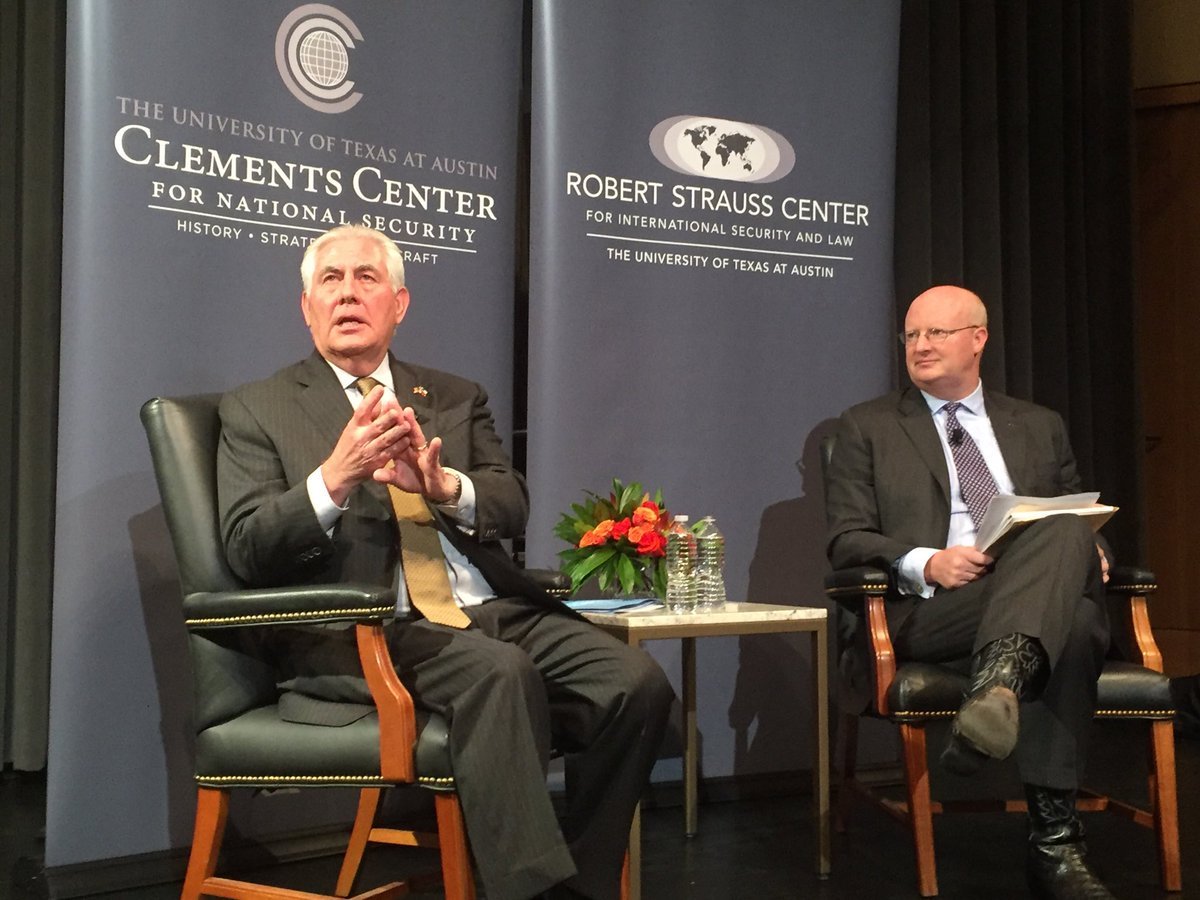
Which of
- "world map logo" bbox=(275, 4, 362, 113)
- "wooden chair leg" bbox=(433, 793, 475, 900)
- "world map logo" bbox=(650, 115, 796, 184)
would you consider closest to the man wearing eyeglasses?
"world map logo" bbox=(650, 115, 796, 184)

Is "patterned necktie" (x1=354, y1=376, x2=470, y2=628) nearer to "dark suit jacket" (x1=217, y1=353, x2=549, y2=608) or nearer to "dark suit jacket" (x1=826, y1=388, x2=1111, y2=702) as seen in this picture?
"dark suit jacket" (x1=217, y1=353, x2=549, y2=608)

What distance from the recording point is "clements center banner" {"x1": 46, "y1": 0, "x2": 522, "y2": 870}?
8.84 ft

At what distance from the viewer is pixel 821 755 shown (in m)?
2.88

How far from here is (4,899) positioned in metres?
2.56

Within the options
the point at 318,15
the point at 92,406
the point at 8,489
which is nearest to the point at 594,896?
the point at 92,406

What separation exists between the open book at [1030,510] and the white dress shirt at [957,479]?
0.22 metres

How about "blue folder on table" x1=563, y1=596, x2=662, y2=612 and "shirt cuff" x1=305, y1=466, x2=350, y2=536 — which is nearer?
"shirt cuff" x1=305, y1=466, x2=350, y2=536

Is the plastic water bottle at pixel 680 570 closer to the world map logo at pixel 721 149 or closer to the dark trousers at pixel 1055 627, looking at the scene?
the dark trousers at pixel 1055 627

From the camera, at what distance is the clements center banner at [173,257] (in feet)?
8.84

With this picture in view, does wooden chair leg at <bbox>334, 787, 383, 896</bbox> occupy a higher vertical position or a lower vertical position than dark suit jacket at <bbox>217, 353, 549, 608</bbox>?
lower

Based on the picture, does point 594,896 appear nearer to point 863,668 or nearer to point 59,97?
point 863,668

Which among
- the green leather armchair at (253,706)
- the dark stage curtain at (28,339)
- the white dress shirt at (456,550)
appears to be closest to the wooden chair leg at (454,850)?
the green leather armchair at (253,706)

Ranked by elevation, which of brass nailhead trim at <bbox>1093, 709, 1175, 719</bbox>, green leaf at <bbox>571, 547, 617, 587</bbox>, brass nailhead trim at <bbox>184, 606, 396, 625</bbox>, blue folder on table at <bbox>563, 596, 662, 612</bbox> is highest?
green leaf at <bbox>571, 547, 617, 587</bbox>

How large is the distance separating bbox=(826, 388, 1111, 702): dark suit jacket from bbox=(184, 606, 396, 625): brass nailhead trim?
139 cm
